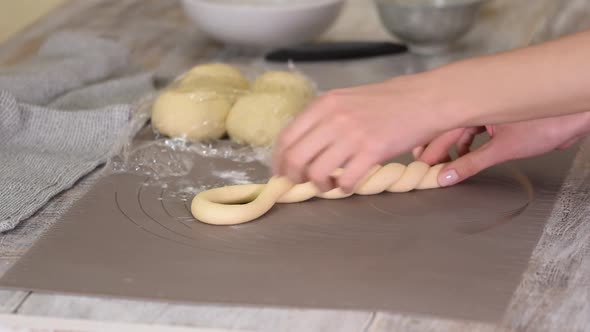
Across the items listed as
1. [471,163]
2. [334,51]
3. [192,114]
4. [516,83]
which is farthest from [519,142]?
[334,51]

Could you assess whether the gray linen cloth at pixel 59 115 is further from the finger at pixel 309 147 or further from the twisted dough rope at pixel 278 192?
the finger at pixel 309 147

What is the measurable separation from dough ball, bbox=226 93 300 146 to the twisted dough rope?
0.16 meters

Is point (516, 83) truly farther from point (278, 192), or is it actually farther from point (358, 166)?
point (278, 192)

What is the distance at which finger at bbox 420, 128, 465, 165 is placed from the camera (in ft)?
3.41

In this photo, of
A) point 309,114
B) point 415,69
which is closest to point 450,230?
point 309,114

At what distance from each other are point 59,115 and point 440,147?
21.4 inches

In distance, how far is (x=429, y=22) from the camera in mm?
1451

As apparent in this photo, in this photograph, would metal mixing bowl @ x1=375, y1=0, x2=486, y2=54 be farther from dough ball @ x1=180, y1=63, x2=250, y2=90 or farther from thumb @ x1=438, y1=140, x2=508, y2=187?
thumb @ x1=438, y1=140, x2=508, y2=187

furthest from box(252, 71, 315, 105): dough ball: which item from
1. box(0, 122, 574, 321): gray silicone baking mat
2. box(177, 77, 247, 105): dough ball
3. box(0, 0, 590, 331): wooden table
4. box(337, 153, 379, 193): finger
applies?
box(337, 153, 379, 193): finger

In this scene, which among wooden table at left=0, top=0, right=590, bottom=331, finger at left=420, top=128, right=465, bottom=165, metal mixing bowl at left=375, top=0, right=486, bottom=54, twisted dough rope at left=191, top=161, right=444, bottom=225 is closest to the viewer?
wooden table at left=0, top=0, right=590, bottom=331

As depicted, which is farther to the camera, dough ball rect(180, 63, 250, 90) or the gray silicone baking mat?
dough ball rect(180, 63, 250, 90)

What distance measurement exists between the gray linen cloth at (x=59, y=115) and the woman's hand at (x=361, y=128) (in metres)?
0.36

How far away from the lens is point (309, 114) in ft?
2.69

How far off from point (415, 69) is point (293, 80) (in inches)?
13.0
